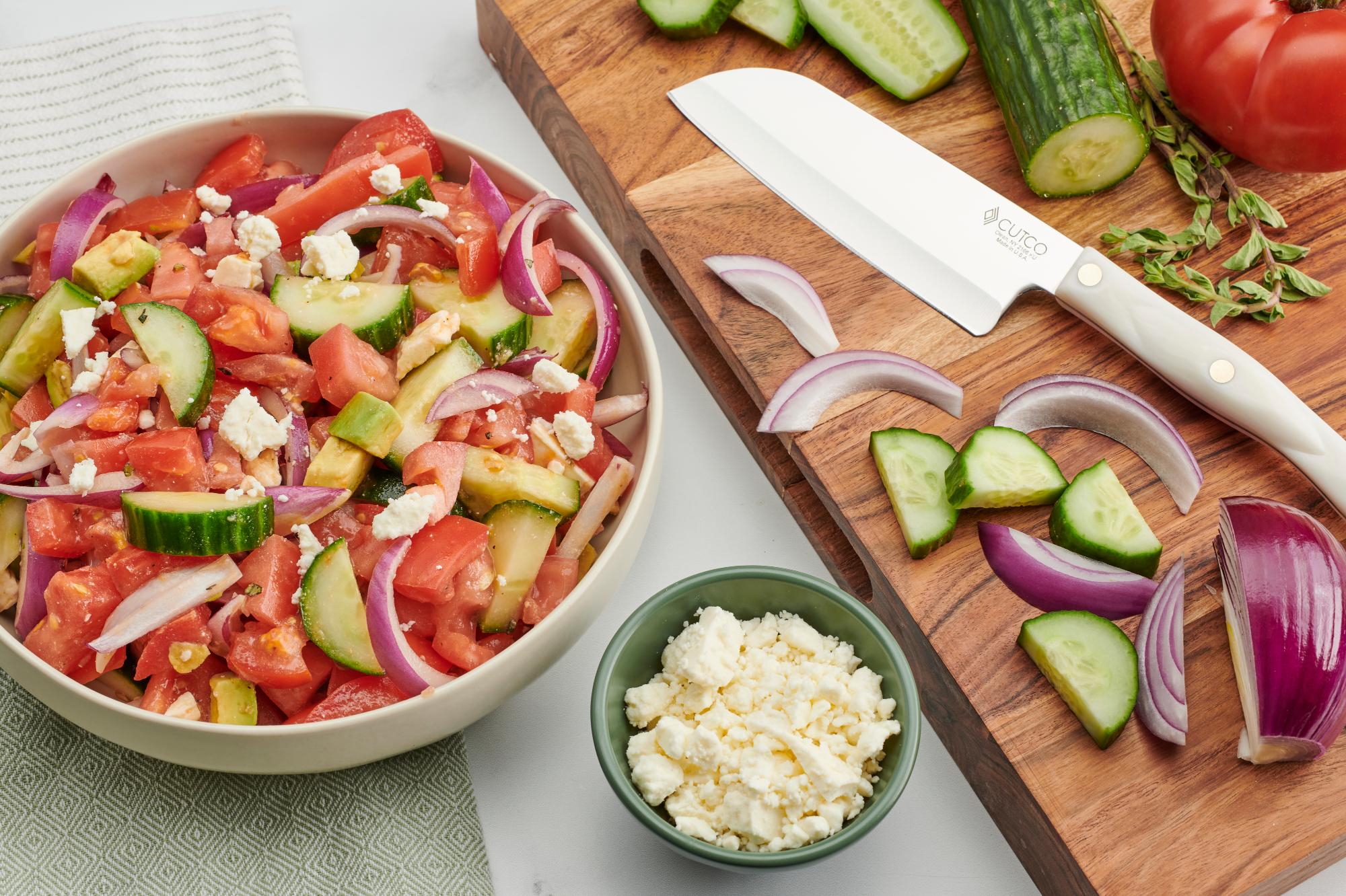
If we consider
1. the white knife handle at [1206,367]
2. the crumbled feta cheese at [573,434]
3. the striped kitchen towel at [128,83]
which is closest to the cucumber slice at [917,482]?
the white knife handle at [1206,367]

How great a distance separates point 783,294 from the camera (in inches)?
80.7

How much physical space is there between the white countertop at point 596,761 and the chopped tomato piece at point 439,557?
40cm

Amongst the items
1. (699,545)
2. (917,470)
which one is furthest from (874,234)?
(699,545)

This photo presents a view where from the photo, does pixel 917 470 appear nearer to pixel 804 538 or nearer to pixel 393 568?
pixel 804 538

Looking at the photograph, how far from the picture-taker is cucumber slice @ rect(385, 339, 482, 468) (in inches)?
66.4

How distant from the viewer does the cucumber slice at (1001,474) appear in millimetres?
1786

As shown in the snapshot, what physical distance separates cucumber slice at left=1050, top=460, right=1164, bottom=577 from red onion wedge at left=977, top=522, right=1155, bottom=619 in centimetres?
2

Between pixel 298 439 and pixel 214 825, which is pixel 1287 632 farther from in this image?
pixel 214 825

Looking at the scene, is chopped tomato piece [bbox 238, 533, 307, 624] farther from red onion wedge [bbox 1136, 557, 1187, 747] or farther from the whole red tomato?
the whole red tomato

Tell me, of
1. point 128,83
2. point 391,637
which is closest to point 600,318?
point 391,637

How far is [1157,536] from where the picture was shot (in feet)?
6.13

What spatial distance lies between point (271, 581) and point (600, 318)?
2.15 ft

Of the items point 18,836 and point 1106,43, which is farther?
point 1106,43

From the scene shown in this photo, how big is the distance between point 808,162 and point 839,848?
123 centimetres
